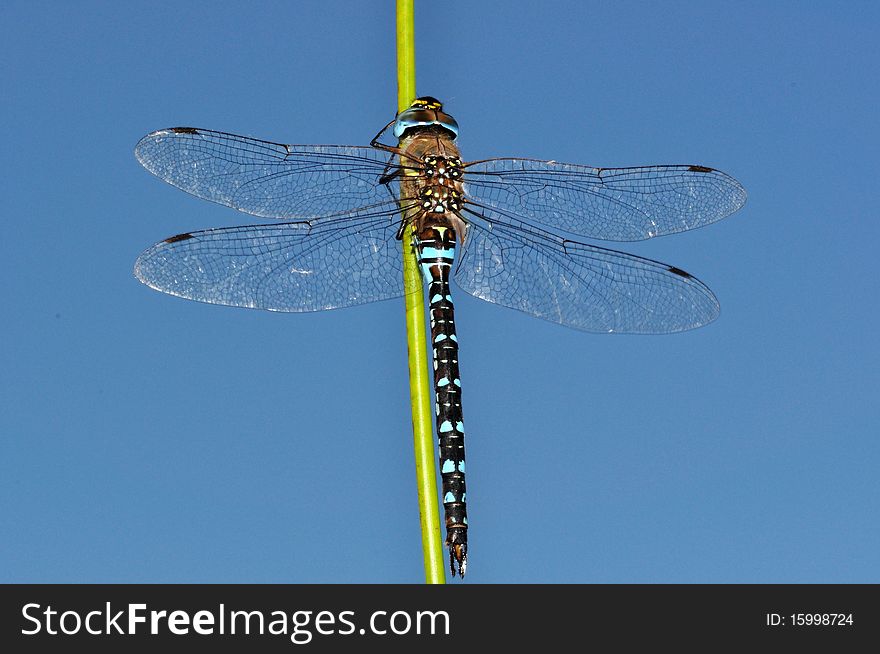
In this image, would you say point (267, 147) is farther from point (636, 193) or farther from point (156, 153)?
point (636, 193)

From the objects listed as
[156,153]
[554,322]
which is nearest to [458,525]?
[554,322]

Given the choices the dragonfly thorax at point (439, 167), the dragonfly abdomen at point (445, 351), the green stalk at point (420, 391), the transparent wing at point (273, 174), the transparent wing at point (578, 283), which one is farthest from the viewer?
the transparent wing at point (578, 283)

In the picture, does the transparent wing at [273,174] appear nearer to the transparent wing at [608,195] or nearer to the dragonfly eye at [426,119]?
the dragonfly eye at [426,119]

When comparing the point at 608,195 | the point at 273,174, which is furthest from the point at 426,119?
the point at 608,195

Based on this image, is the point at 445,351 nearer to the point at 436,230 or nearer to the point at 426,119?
the point at 436,230

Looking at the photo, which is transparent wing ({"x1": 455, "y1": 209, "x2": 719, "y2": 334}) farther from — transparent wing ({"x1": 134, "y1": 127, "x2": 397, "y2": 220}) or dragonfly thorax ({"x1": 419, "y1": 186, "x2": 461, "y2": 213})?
transparent wing ({"x1": 134, "y1": 127, "x2": 397, "y2": 220})

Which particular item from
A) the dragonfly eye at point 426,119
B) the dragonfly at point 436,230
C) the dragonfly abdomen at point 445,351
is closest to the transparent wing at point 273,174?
the dragonfly at point 436,230
